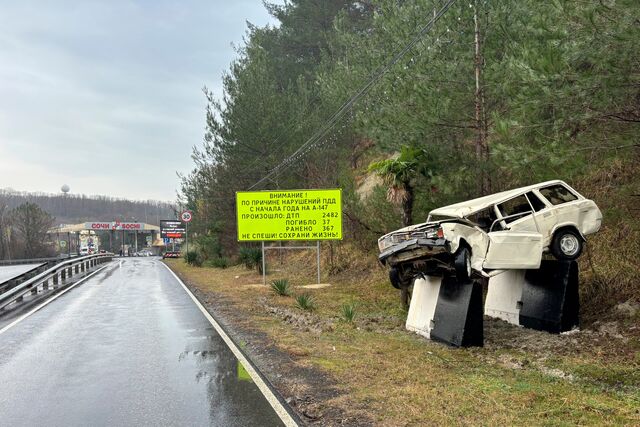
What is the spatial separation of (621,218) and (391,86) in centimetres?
617

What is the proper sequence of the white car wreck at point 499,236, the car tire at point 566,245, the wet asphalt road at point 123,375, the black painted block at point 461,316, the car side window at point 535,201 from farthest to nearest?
the car side window at point 535,201 → the car tire at point 566,245 → the white car wreck at point 499,236 → the black painted block at point 461,316 → the wet asphalt road at point 123,375

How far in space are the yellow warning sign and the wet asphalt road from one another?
29.8 ft

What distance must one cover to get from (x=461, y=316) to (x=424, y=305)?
1.35 metres

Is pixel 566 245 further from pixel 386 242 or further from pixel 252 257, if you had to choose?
pixel 252 257

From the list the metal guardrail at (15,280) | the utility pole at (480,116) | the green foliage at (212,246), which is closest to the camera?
the utility pole at (480,116)

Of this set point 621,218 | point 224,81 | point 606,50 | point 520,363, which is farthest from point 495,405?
point 224,81

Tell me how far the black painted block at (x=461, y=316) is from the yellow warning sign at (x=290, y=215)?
1170 centimetres

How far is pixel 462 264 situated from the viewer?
887cm

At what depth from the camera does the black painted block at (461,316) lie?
341 inches

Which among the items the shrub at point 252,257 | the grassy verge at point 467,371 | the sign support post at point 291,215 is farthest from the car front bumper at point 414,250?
the shrub at point 252,257

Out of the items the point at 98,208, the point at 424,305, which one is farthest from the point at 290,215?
the point at 98,208

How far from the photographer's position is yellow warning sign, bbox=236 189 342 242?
20953 mm

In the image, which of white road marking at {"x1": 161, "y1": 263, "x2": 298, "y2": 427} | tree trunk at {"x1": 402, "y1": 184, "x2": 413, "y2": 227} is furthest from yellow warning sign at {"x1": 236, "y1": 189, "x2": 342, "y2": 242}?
white road marking at {"x1": 161, "y1": 263, "x2": 298, "y2": 427}

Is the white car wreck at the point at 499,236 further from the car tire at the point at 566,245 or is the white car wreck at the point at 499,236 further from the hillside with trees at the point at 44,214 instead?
the hillside with trees at the point at 44,214
